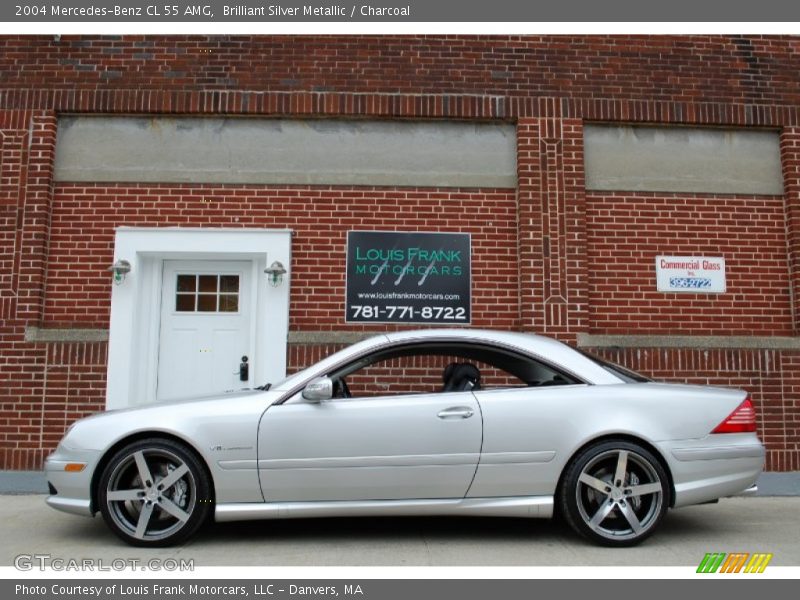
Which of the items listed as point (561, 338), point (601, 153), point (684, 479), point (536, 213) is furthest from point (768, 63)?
point (684, 479)

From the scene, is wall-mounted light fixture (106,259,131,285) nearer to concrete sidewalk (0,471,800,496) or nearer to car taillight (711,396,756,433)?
concrete sidewalk (0,471,800,496)

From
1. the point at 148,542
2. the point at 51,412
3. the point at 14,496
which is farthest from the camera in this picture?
the point at 51,412

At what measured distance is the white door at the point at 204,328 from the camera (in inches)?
298

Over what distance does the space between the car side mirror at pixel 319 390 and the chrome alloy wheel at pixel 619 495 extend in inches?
66.0

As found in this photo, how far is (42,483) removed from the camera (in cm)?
657

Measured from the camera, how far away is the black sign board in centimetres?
759

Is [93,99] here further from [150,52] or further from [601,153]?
[601,153]

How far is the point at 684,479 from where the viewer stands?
455cm

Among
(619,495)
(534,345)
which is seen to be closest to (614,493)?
(619,495)

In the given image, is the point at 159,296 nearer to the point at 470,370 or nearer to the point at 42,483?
the point at 42,483

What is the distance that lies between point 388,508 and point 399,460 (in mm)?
314

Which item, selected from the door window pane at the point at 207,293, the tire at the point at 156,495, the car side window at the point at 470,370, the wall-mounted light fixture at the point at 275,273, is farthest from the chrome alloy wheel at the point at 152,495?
the door window pane at the point at 207,293

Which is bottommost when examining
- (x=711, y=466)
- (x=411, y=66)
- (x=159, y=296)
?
(x=711, y=466)

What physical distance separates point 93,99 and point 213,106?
4.33 ft
